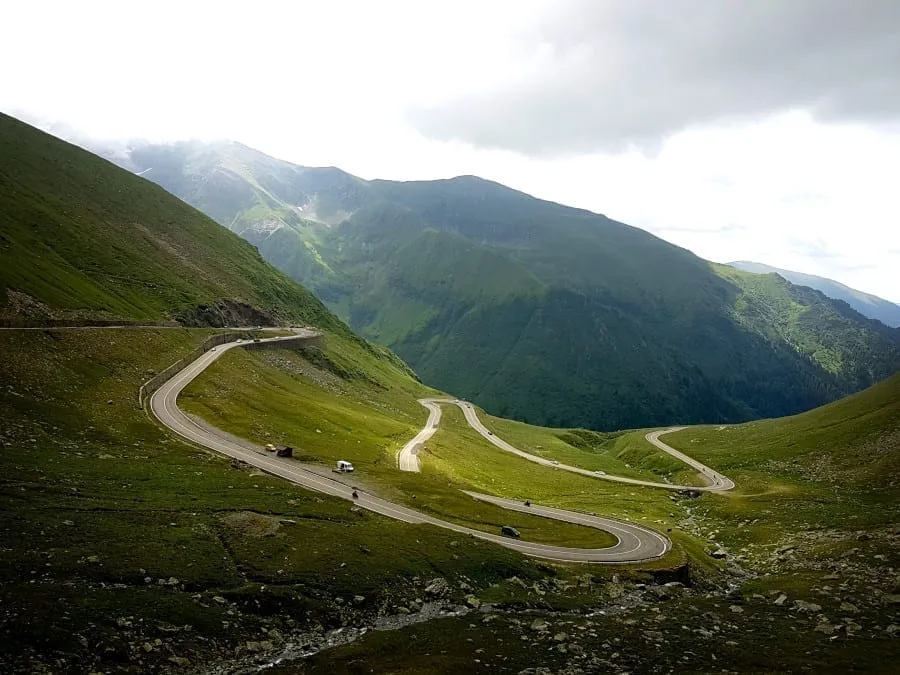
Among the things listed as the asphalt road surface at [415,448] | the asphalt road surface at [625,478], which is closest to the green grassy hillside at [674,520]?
the asphalt road surface at [415,448]

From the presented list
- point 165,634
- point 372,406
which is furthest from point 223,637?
point 372,406

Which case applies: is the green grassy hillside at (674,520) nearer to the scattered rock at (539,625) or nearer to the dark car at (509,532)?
the scattered rock at (539,625)

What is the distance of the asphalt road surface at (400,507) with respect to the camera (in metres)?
65.0

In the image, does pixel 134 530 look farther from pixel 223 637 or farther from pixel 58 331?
pixel 58 331

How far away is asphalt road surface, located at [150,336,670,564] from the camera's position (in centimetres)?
6500

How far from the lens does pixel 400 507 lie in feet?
228

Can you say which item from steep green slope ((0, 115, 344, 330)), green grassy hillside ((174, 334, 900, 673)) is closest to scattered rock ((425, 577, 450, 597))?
green grassy hillside ((174, 334, 900, 673))

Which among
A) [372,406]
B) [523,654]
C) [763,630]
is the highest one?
[763,630]

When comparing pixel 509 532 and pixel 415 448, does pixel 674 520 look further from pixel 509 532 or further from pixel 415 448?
pixel 415 448

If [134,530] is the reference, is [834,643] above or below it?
above

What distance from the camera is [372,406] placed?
525ft

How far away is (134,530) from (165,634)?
13092mm

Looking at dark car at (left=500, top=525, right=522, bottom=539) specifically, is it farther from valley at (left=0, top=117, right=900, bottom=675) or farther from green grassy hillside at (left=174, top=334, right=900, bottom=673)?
green grassy hillside at (left=174, top=334, right=900, bottom=673)

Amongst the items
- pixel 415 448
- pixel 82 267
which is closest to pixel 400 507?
pixel 415 448
